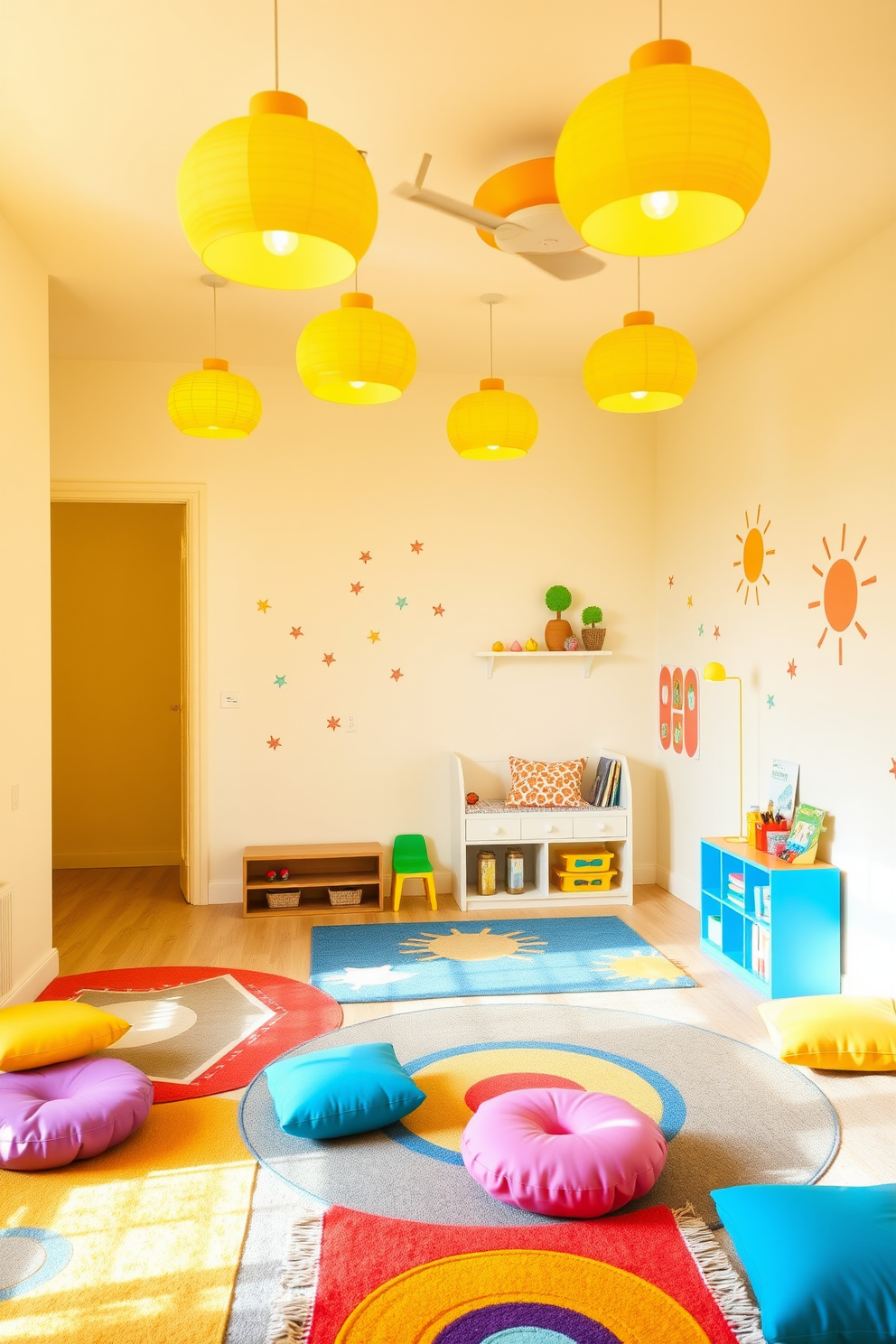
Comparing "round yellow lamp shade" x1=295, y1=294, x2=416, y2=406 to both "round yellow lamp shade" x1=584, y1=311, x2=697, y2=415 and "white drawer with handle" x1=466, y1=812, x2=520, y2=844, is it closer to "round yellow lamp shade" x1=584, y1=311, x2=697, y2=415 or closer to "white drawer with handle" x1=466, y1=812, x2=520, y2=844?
"round yellow lamp shade" x1=584, y1=311, x2=697, y2=415

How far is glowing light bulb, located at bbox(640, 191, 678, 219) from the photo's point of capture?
1.74 metres

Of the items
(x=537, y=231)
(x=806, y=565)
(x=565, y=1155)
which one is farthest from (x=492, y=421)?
(x=565, y=1155)

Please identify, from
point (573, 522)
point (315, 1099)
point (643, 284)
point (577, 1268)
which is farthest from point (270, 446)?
point (577, 1268)

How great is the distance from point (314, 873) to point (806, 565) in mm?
3138

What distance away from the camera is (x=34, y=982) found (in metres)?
3.94

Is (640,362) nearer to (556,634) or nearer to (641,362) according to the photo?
(641,362)

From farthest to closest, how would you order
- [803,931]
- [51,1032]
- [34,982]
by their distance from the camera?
[34,982]
[803,931]
[51,1032]

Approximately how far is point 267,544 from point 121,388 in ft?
3.77

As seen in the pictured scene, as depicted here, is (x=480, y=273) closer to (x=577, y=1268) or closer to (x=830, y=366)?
(x=830, y=366)

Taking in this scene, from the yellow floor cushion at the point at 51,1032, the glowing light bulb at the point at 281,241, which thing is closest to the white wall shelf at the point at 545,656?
the yellow floor cushion at the point at 51,1032

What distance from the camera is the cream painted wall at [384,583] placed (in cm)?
551

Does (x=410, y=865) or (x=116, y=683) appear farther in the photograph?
(x=116, y=683)

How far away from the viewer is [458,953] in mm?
4512

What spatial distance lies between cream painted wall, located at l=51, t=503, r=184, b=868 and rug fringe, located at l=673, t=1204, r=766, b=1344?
16.9ft
